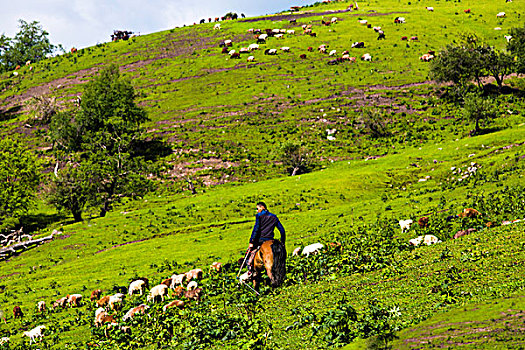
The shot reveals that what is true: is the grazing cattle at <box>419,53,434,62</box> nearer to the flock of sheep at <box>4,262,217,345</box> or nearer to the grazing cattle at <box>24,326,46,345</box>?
the flock of sheep at <box>4,262,217,345</box>

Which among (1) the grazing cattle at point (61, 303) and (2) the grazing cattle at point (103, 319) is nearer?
(2) the grazing cattle at point (103, 319)

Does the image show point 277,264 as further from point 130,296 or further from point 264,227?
point 130,296

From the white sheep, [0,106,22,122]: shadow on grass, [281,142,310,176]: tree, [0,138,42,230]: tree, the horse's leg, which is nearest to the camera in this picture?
the horse's leg

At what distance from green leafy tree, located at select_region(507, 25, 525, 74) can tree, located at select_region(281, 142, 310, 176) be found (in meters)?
54.0

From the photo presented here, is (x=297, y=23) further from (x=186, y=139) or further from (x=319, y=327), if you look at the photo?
(x=319, y=327)

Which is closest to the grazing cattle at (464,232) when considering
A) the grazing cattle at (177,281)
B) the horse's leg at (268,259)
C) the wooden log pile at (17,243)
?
the horse's leg at (268,259)

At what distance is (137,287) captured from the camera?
2506 centimetres

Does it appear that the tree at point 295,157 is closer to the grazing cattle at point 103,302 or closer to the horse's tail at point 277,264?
the grazing cattle at point 103,302

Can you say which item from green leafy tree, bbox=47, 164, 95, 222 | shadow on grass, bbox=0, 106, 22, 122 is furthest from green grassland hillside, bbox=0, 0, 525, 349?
green leafy tree, bbox=47, 164, 95, 222

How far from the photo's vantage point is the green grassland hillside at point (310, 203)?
43.6ft

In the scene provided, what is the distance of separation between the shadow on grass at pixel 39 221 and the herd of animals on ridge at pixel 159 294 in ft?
121

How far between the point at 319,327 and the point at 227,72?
374 ft

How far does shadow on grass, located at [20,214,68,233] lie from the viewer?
59.6 meters

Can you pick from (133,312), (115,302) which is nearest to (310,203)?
(115,302)
